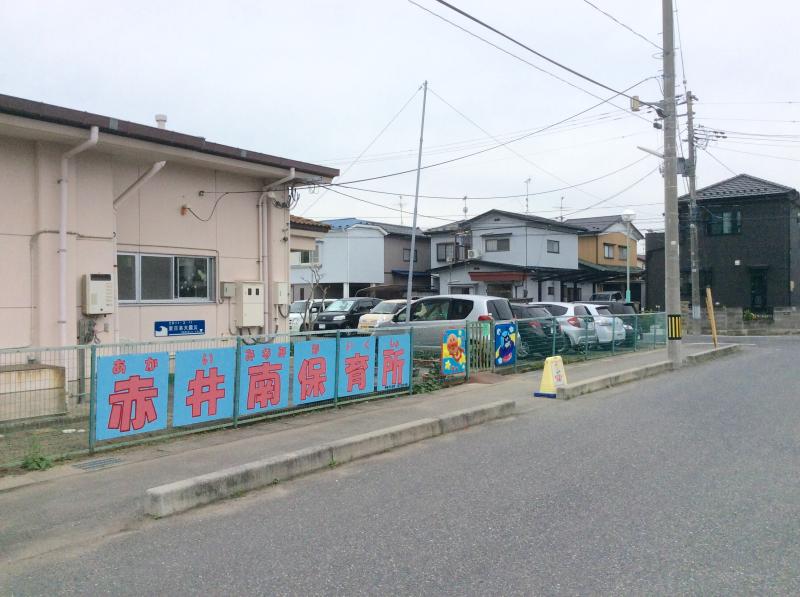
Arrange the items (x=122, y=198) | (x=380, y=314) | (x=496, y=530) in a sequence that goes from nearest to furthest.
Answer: (x=496, y=530) < (x=122, y=198) < (x=380, y=314)

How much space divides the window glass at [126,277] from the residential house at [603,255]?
36.7 metres

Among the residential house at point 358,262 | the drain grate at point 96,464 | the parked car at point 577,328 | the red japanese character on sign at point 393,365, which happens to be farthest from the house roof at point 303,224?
the residential house at point 358,262

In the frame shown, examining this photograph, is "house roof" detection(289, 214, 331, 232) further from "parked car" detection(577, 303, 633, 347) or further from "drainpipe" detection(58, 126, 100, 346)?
"parked car" detection(577, 303, 633, 347)

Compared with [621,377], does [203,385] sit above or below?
above

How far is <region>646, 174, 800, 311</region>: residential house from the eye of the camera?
34.3 meters

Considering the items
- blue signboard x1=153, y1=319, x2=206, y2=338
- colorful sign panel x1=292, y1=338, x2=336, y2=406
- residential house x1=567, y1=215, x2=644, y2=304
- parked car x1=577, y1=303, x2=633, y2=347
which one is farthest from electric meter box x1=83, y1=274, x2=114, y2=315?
residential house x1=567, y1=215, x2=644, y2=304

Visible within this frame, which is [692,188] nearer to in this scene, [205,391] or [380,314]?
[380,314]

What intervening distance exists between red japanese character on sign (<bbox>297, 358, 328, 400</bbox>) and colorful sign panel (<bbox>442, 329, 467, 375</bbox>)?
3.41m

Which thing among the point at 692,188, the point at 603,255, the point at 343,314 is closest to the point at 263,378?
the point at 343,314

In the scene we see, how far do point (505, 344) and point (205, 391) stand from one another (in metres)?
7.63

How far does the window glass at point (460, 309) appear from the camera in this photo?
1512 centimetres

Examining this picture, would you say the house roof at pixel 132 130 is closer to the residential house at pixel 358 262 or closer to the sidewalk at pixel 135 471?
the sidewalk at pixel 135 471

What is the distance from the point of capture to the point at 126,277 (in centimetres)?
1105

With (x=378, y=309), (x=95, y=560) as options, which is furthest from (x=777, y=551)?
(x=378, y=309)
